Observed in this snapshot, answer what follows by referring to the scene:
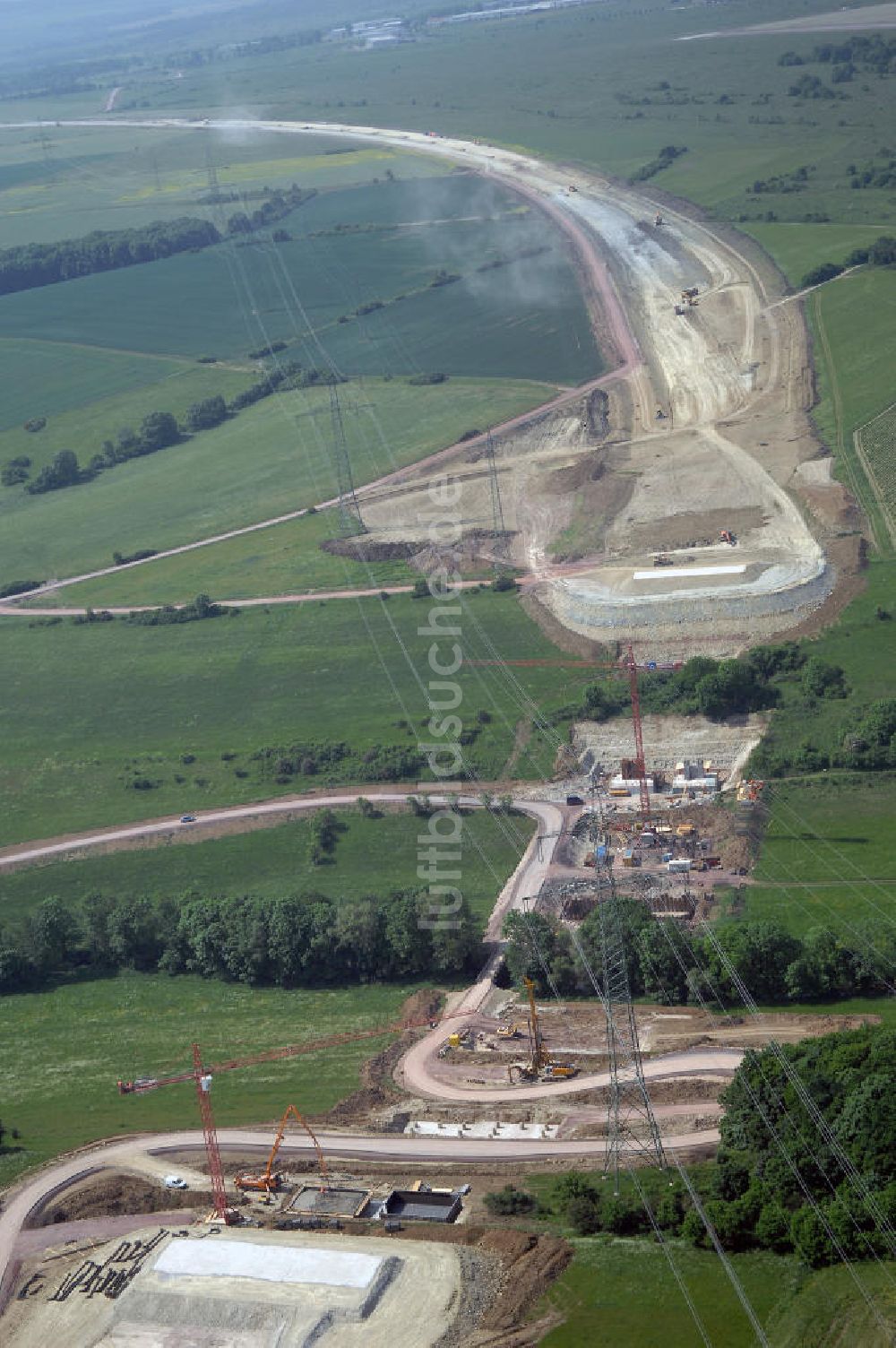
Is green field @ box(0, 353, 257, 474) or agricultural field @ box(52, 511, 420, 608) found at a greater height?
green field @ box(0, 353, 257, 474)

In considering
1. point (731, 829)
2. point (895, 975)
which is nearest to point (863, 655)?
point (731, 829)

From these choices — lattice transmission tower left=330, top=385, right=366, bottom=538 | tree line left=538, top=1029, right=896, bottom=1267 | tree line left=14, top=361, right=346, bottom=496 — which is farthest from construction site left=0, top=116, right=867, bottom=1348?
tree line left=14, top=361, right=346, bottom=496

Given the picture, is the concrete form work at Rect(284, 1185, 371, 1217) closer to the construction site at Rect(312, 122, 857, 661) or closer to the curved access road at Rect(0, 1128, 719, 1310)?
the curved access road at Rect(0, 1128, 719, 1310)

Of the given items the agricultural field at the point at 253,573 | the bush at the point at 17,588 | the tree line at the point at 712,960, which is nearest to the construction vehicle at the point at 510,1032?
the tree line at the point at 712,960

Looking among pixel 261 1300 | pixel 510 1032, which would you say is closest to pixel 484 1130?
pixel 510 1032

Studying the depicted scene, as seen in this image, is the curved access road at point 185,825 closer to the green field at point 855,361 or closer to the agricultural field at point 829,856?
the agricultural field at point 829,856

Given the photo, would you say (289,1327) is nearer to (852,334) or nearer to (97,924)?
(97,924)
